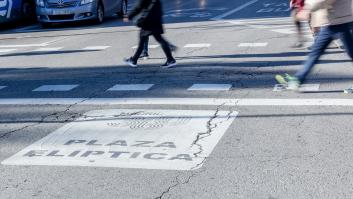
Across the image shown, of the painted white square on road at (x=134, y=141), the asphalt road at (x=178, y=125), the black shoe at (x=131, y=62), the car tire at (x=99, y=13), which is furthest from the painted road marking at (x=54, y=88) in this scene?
the car tire at (x=99, y=13)

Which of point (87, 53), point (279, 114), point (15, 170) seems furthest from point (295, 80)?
point (87, 53)

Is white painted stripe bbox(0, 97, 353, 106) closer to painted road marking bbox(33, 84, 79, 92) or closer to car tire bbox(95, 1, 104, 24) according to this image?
painted road marking bbox(33, 84, 79, 92)

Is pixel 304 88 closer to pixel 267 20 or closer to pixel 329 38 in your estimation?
pixel 329 38

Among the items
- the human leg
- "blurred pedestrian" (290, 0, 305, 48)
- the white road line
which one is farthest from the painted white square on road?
the white road line

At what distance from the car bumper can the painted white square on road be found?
11147 millimetres

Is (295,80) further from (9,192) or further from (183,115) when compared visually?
(9,192)

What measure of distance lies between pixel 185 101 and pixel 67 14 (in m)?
11.1

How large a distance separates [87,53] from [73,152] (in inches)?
277

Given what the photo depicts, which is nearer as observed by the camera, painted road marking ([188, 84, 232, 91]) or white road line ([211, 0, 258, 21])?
painted road marking ([188, 84, 232, 91])

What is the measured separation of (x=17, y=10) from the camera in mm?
19094

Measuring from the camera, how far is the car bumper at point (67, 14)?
18062 mm

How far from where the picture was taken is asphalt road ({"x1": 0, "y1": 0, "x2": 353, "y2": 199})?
4953 mm

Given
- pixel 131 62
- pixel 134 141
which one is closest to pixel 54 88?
Answer: pixel 131 62

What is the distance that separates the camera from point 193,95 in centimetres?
817
